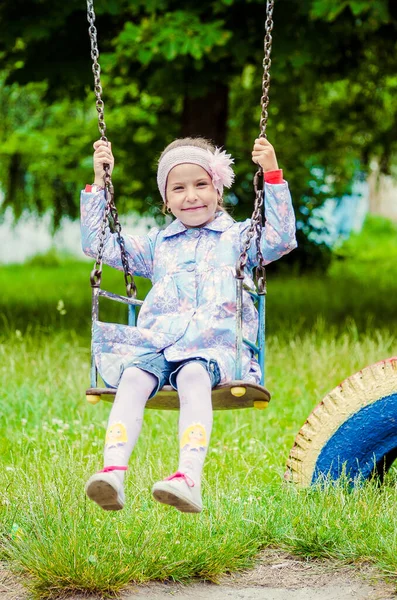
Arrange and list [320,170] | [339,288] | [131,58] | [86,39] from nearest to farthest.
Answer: [86,39] → [131,58] → [339,288] → [320,170]

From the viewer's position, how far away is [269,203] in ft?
11.8

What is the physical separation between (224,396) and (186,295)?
1.46ft

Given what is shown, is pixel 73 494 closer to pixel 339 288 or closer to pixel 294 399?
pixel 294 399

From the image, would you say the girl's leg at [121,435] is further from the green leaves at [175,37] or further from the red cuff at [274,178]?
the green leaves at [175,37]

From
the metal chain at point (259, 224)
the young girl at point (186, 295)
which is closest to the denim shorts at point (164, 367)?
the young girl at point (186, 295)

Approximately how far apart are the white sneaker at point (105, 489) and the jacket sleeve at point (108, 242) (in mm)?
1100

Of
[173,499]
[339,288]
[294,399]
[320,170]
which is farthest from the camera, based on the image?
[320,170]

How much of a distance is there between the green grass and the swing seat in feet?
1.27

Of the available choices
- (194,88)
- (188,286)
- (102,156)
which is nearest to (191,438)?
(188,286)

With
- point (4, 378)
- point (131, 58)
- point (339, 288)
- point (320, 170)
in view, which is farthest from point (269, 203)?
point (320, 170)

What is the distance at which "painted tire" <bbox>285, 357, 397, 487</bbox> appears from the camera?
3.72 metres

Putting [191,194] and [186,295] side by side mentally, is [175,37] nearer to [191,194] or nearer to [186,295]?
[191,194]

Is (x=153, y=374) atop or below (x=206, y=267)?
below

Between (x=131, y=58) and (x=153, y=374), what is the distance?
573 centimetres
